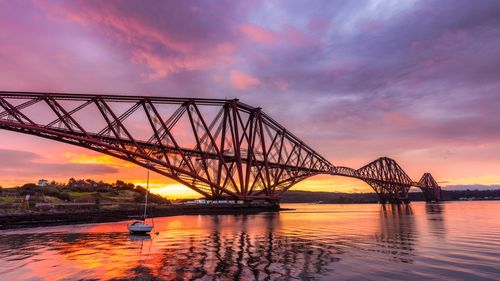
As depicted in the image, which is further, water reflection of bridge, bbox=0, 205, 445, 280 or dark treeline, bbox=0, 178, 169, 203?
dark treeline, bbox=0, 178, 169, 203

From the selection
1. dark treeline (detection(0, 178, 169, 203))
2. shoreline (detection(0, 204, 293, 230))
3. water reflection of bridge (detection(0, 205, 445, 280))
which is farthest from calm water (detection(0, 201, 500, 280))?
dark treeline (detection(0, 178, 169, 203))

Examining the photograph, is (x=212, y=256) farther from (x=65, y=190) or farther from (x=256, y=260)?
(x=65, y=190)

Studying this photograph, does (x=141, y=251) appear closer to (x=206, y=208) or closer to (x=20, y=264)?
(x=20, y=264)

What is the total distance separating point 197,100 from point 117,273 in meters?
51.1

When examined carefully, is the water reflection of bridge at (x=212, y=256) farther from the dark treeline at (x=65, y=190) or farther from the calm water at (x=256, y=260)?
the dark treeline at (x=65, y=190)

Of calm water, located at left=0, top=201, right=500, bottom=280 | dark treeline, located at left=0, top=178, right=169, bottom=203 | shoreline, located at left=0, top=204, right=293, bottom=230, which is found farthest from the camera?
dark treeline, located at left=0, top=178, right=169, bottom=203

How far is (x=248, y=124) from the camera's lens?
285 ft

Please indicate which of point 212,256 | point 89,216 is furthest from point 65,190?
point 212,256

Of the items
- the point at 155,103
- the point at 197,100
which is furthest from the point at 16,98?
the point at 197,100

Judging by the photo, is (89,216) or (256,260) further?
(89,216)

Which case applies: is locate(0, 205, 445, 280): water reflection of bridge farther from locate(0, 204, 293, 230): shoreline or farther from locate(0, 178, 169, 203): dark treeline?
locate(0, 178, 169, 203): dark treeline

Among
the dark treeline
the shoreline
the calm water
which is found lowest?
the calm water

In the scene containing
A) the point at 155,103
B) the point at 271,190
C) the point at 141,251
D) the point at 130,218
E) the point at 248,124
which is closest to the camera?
the point at 141,251

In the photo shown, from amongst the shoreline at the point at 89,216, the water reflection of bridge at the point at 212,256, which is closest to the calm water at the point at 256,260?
the water reflection of bridge at the point at 212,256
